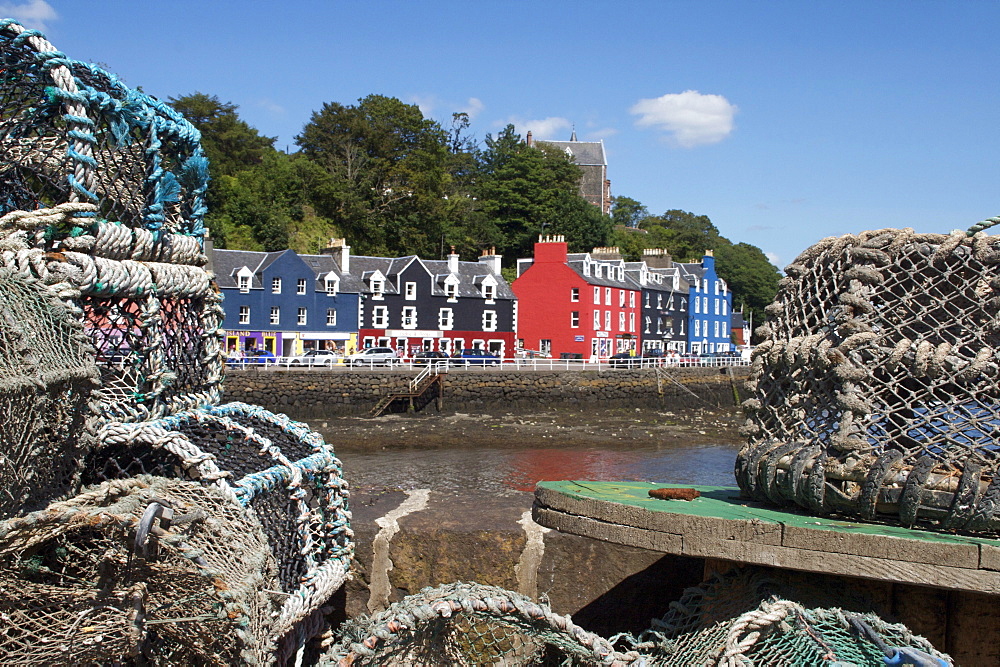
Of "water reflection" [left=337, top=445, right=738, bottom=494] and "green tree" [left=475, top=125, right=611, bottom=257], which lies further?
"green tree" [left=475, top=125, right=611, bottom=257]

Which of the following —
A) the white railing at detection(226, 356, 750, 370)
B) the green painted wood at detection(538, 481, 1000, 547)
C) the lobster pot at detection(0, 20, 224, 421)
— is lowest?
the white railing at detection(226, 356, 750, 370)

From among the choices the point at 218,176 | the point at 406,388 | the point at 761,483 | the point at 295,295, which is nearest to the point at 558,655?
the point at 761,483

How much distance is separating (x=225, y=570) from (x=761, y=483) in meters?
2.18

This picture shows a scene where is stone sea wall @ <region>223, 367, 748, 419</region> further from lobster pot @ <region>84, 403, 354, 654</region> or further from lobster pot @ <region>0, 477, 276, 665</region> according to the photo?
lobster pot @ <region>0, 477, 276, 665</region>

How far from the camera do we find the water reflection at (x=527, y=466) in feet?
61.8

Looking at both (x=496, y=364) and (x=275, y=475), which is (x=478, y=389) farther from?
(x=275, y=475)

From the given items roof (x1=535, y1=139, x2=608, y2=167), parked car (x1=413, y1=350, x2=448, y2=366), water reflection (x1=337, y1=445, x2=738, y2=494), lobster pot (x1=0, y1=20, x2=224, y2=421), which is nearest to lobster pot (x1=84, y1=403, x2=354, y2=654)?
lobster pot (x1=0, y1=20, x2=224, y2=421)

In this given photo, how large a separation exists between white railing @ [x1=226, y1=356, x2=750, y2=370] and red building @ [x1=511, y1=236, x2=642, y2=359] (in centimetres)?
511

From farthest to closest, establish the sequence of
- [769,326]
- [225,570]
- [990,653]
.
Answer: [769,326] → [990,653] → [225,570]

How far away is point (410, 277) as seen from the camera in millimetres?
42656

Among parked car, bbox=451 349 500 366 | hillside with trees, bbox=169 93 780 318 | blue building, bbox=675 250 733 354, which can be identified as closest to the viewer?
A: parked car, bbox=451 349 500 366

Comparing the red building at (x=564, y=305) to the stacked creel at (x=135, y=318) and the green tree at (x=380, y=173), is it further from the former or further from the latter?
the stacked creel at (x=135, y=318)

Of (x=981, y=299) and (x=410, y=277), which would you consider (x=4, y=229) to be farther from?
(x=410, y=277)

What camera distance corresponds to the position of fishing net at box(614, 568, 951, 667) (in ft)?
8.27
